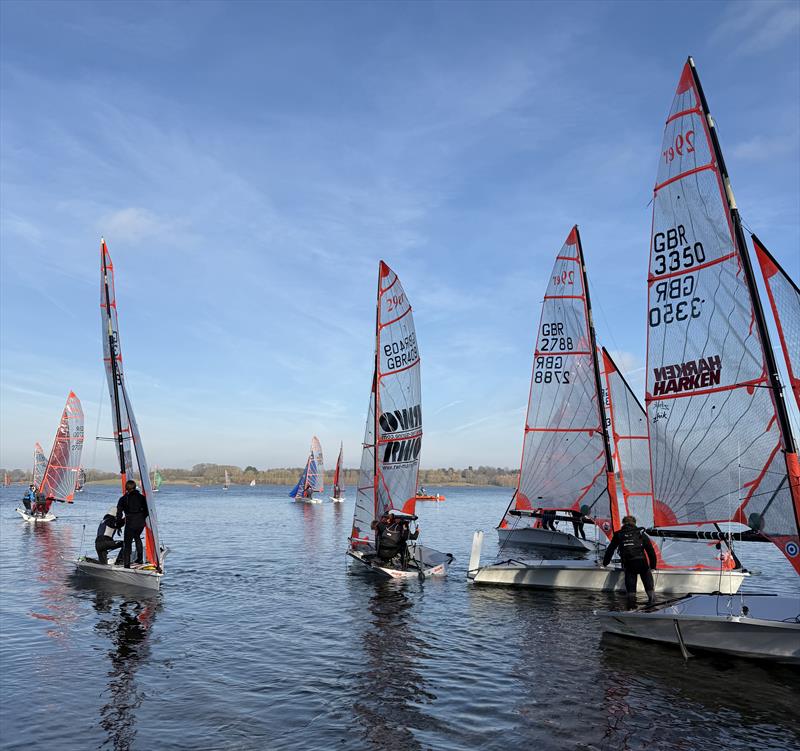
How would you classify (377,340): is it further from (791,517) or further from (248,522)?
(248,522)

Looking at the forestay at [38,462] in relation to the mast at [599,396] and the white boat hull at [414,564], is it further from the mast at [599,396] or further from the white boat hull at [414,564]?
the mast at [599,396]

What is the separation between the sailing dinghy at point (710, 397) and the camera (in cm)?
1220

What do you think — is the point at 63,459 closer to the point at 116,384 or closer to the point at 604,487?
the point at 116,384

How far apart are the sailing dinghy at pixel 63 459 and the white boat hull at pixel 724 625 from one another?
4448cm

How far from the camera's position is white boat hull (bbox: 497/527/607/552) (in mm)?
33281

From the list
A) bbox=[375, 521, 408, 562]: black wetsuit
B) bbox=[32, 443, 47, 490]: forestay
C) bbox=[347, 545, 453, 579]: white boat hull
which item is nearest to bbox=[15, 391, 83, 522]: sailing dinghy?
bbox=[32, 443, 47, 490]: forestay

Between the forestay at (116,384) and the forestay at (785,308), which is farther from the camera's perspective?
the forestay at (116,384)

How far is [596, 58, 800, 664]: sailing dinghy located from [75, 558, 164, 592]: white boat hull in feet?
39.7

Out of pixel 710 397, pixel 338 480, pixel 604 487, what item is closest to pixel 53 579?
pixel 604 487

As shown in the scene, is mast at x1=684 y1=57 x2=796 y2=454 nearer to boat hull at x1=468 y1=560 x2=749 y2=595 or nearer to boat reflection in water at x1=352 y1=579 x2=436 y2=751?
boat hull at x1=468 y1=560 x2=749 y2=595

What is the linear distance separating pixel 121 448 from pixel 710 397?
15782 millimetres

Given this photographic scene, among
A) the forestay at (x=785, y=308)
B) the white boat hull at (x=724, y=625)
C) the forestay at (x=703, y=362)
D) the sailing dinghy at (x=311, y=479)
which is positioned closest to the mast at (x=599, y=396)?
the forestay at (x=703, y=362)

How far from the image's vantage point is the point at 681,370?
47.4 ft

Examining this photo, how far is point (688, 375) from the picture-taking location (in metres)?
14.2
